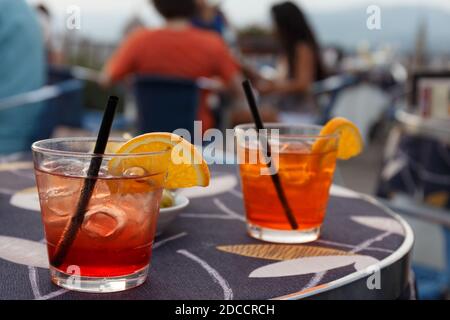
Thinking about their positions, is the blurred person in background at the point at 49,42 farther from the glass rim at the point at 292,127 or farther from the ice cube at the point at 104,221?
the ice cube at the point at 104,221

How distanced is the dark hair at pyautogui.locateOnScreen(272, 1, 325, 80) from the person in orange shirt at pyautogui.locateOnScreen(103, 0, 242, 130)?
53.7 inches

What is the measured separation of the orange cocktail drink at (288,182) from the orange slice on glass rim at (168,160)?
6.7 inches

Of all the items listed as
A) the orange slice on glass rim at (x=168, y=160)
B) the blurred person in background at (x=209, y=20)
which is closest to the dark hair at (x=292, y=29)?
the blurred person in background at (x=209, y=20)

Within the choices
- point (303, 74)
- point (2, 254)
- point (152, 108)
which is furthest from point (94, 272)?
point (303, 74)

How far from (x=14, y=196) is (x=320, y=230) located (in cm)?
57

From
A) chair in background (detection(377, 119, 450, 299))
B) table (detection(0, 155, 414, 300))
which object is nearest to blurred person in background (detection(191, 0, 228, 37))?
chair in background (detection(377, 119, 450, 299))

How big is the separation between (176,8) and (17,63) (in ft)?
3.76

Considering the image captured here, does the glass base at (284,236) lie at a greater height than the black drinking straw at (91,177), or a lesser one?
lesser

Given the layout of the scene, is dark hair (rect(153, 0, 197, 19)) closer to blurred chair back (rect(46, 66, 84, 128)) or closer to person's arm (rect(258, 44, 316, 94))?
blurred chair back (rect(46, 66, 84, 128))

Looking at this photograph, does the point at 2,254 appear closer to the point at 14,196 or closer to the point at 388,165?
the point at 14,196

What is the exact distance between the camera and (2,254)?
80cm

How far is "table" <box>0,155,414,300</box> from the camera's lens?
27.9 inches

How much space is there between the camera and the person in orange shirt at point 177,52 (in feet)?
10.9

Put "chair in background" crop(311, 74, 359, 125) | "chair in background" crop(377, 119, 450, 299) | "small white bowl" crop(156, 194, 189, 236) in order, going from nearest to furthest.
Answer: "small white bowl" crop(156, 194, 189, 236) → "chair in background" crop(377, 119, 450, 299) → "chair in background" crop(311, 74, 359, 125)
